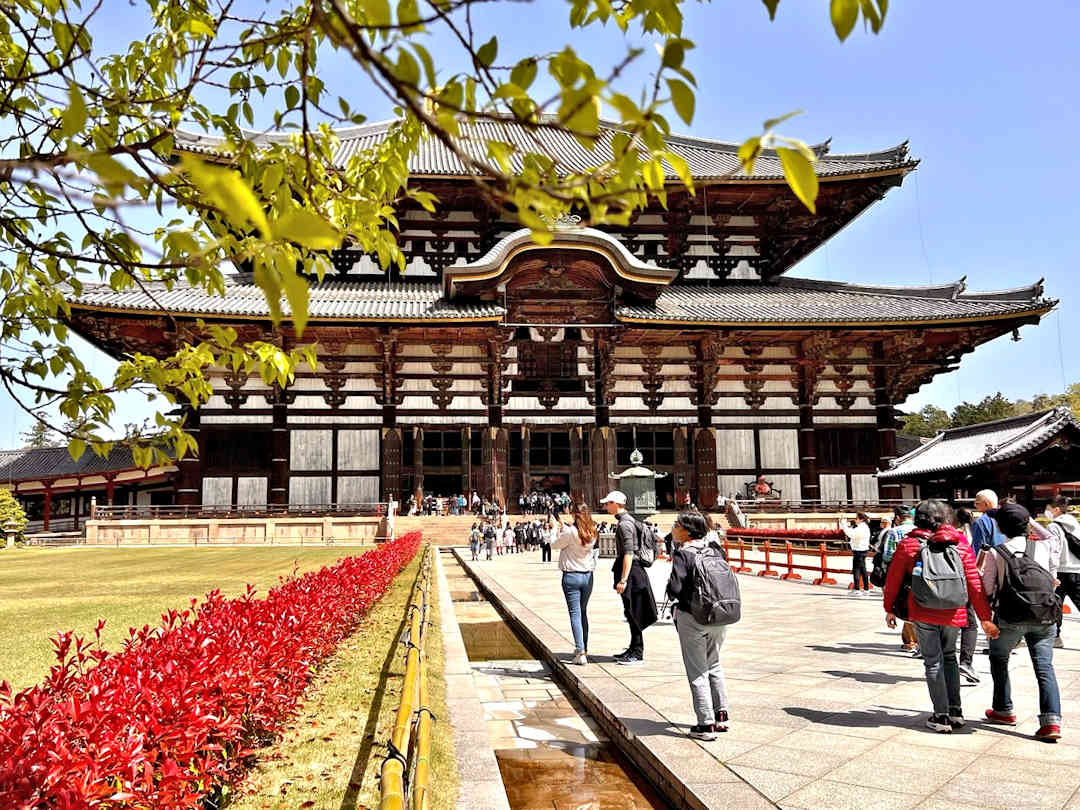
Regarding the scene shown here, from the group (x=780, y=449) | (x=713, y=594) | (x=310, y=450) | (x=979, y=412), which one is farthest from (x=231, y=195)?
(x=979, y=412)

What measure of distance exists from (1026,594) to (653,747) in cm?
295

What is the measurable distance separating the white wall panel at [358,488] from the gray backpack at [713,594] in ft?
75.7

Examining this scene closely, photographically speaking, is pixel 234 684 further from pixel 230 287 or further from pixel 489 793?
pixel 230 287

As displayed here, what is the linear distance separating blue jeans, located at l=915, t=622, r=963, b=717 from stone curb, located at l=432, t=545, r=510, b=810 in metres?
3.24

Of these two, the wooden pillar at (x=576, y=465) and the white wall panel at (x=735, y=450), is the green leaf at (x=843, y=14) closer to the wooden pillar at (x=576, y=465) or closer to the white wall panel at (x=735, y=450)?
the wooden pillar at (x=576, y=465)

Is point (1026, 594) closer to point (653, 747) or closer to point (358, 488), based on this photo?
point (653, 747)

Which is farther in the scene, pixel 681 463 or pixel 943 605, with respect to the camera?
pixel 681 463

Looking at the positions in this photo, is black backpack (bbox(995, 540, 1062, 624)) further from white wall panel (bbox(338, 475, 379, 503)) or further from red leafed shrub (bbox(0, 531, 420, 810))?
white wall panel (bbox(338, 475, 379, 503))

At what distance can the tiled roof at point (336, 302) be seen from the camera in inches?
936

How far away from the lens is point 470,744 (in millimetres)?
5363

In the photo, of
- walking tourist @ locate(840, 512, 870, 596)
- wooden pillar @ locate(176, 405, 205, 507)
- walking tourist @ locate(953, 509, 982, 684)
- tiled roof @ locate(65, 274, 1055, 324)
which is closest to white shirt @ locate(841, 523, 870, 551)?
walking tourist @ locate(840, 512, 870, 596)

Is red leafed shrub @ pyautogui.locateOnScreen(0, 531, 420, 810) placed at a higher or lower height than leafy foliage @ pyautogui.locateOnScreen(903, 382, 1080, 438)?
lower

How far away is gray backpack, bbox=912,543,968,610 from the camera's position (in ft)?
17.9

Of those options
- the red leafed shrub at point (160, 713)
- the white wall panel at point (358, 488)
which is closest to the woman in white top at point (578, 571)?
the red leafed shrub at point (160, 713)
